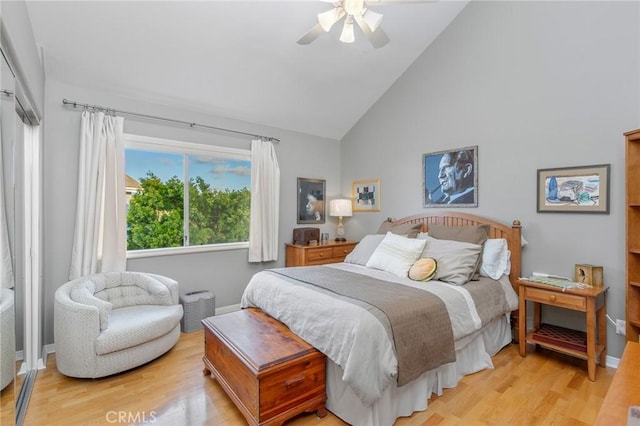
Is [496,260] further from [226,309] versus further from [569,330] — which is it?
[226,309]

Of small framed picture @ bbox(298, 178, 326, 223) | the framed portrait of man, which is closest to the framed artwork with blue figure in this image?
the framed portrait of man

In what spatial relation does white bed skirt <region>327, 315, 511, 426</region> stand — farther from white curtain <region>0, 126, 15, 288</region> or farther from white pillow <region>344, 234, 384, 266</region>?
white curtain <region>0, 126, 15, 288</region>

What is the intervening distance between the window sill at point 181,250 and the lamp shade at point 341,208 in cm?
141

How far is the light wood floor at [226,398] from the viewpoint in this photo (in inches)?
77.4

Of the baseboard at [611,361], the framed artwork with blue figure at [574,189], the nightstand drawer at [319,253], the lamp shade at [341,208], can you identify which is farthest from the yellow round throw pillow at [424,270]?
the lamp shade at [341,208]

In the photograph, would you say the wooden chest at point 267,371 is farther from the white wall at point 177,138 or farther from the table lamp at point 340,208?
the table lamp at point 340,208

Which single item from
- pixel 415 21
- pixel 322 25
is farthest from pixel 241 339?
pixel 415 21

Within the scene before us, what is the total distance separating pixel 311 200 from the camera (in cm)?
A: 484

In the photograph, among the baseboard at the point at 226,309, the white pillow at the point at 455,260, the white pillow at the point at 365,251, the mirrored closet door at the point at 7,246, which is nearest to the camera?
the mirrored closet door at the point at 7,246

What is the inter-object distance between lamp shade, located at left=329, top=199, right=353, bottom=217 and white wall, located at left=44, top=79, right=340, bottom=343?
1.08ft

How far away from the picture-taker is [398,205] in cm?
430

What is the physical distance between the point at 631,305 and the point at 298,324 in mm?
2480

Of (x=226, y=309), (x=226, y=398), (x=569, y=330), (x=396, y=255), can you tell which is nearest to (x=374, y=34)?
(x=396, y=255)

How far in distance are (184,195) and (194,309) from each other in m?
1.35
